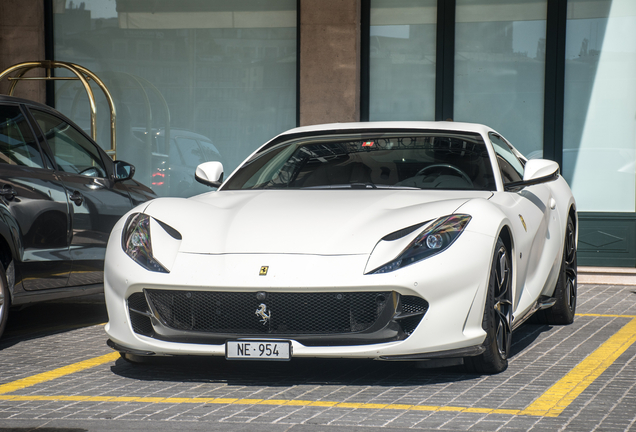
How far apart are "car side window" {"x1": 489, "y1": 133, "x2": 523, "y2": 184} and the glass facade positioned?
5.35m

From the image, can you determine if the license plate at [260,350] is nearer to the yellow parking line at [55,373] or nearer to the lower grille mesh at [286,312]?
the lower grille mesh at [286,312]

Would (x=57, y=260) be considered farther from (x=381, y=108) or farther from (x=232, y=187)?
(x=381, y=108)

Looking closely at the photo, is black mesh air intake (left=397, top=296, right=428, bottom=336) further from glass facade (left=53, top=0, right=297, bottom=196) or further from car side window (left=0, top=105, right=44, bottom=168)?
glass facade (left=53, top=0, right=297, bottom=196)

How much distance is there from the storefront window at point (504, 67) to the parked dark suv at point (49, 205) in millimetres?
5354

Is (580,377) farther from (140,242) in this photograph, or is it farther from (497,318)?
(140,242)

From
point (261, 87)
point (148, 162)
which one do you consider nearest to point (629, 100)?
point (261, 87)

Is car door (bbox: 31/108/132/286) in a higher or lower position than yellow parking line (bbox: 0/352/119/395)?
higher

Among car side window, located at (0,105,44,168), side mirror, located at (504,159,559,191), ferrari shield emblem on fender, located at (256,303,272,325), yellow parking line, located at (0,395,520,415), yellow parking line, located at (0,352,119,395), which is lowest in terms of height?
yellow parking line, located at (0,352,119,395)

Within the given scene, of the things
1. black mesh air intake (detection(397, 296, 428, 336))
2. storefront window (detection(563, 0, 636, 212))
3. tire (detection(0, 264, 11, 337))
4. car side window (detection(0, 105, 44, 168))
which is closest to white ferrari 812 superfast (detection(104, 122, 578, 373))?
black mesh air intake (detection(397, 296, 428, 336))

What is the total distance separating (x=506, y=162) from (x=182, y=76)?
6.56 m

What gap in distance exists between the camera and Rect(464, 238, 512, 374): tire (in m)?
4.61

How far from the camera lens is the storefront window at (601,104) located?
34.7ft

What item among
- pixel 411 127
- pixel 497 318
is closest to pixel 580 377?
pixel 497 318

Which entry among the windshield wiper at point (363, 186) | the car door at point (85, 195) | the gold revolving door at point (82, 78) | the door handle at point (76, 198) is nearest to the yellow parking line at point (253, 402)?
the windshield wiper at point (363, 186)
